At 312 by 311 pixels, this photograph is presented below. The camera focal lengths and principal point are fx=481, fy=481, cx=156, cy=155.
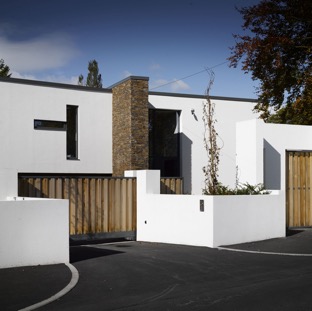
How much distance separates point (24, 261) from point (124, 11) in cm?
1054

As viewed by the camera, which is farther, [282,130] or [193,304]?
[282,130]

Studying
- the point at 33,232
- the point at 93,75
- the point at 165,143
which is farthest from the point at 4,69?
the point at 33,232

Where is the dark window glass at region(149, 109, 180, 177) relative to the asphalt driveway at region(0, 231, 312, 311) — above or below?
above

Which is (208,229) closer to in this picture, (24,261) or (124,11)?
(24,261)

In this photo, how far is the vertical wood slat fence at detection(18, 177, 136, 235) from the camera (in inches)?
628

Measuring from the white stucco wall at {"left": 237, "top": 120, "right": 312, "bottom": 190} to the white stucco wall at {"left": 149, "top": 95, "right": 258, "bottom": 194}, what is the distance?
4.76 metres

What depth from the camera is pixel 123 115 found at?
1989 centimetres

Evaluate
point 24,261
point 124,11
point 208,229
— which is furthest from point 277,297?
point 124,11

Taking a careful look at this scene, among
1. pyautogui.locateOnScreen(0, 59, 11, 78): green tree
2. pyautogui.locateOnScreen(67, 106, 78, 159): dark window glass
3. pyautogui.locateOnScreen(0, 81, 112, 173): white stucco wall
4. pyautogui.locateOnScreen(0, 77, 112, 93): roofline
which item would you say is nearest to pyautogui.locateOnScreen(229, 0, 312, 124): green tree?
pyautogui.locateOnScreen(0, 77, 112, 93): roofline

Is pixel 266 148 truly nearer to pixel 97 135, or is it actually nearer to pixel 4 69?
pixel 97 135

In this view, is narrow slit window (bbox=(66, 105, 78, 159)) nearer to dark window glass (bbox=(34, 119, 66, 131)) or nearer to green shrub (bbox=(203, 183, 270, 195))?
dark window glass (bbox=(34, 119, 66, 131))

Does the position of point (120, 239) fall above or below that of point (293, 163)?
below

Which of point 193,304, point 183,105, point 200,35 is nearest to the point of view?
point 193,304

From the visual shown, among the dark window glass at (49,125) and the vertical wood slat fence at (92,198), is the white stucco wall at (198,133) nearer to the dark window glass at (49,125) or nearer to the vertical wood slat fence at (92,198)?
the dark window glass at (49,125)
